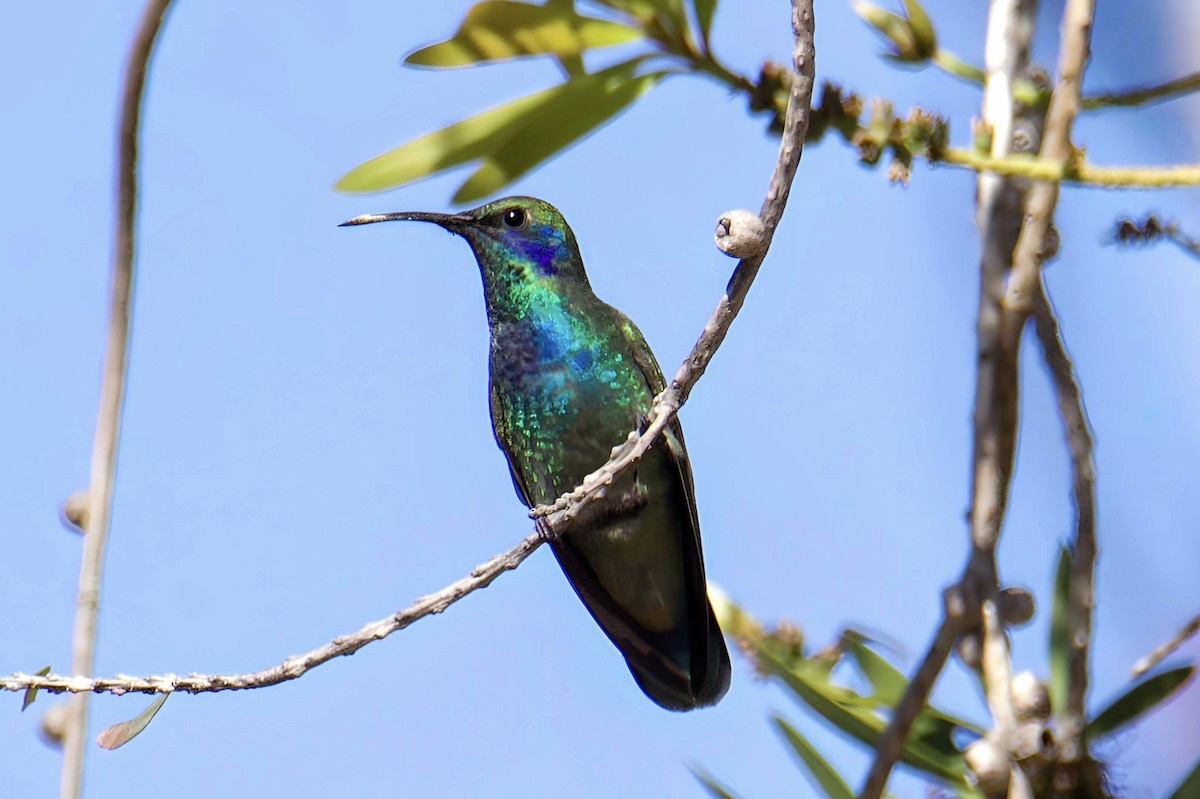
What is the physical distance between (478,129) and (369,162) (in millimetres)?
202

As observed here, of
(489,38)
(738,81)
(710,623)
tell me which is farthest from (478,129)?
(710,623)

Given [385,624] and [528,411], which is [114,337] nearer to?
[385,624]

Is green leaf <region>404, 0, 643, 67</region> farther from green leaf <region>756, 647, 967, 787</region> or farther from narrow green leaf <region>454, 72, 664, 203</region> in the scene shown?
green leaf <region>756, 647, 967, 787</region>

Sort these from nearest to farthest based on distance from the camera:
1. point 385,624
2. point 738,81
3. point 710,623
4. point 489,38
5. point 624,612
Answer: point 385,624, point 738,81, point 489,38, point 710,623, point 624,612

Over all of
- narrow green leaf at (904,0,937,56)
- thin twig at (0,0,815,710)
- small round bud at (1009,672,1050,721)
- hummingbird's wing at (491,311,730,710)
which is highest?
narrow green leaf at (904,0,937,56)

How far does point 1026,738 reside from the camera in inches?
59.7

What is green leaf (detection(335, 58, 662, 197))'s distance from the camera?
7.69ft

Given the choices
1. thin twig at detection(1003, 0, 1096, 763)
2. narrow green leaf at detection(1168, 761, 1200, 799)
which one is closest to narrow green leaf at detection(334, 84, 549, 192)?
thin twig at detection(1003, 0, 1096, 763)

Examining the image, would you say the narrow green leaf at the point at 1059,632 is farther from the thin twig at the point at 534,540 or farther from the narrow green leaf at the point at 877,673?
the thin twig at the point at 534,540

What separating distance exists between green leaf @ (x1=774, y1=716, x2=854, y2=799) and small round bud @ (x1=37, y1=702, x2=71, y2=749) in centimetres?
106

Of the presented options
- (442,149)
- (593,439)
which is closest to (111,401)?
(442,149)

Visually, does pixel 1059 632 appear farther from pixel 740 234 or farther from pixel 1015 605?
pixel 740 234

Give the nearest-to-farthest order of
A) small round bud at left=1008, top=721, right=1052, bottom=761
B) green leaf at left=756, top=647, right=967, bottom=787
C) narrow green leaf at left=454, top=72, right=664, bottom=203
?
1. small round bud at left=1008, top=721, right=1052, bottom=761
2. green leaf at left=756, top=647, right=967, bottom=787
3. narrow green leaf at left=454, top=72, right=664, bottom=203

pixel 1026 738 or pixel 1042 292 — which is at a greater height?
pixel 1042 292
